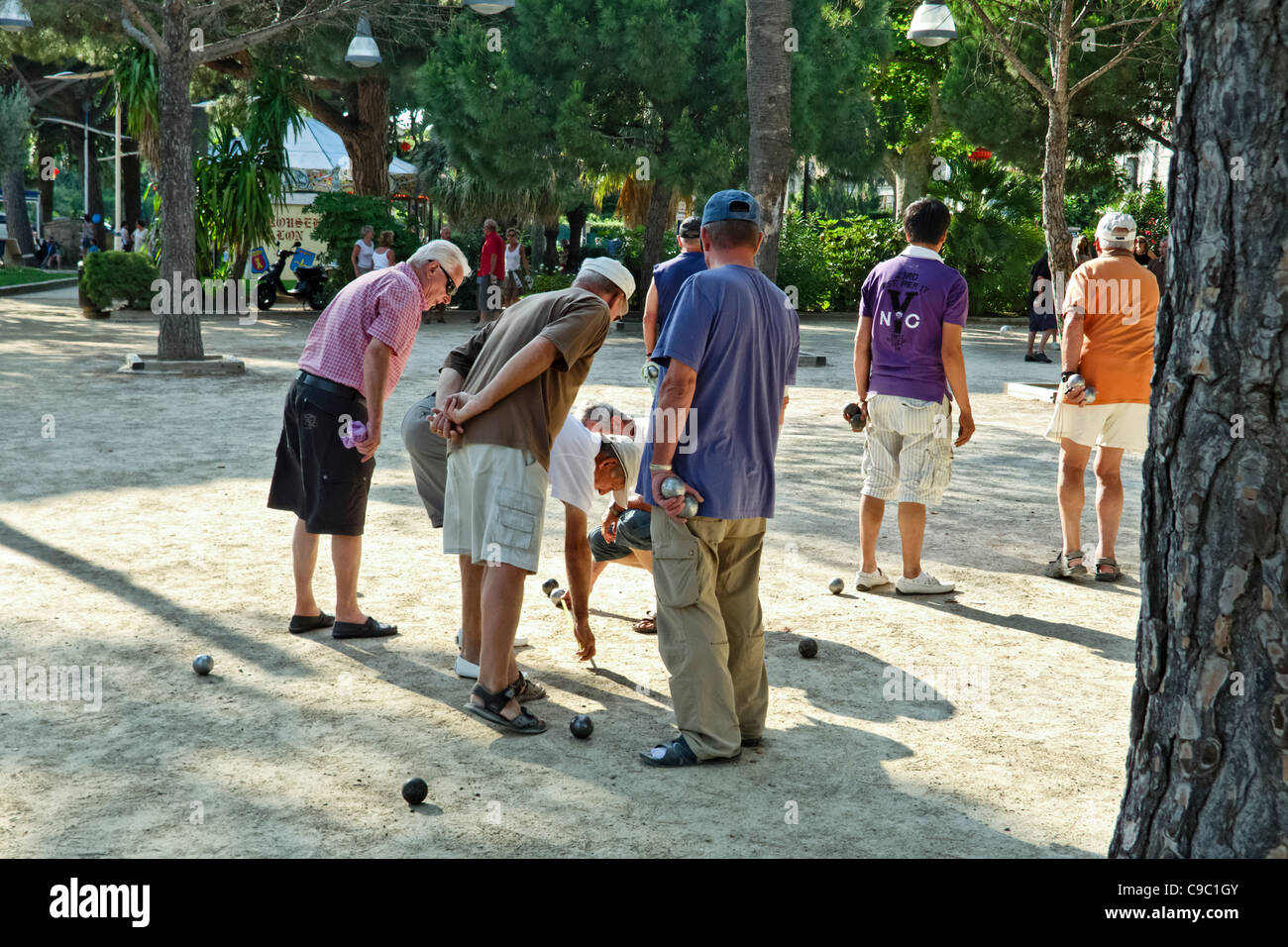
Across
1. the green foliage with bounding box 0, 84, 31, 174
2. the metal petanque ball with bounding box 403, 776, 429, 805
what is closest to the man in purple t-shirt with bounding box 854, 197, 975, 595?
the metal petanque ball with bounding box 403, 776, 429, 805

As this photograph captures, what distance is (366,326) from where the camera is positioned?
5.27m

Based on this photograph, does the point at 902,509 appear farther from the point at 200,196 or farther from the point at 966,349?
the point at 200,196

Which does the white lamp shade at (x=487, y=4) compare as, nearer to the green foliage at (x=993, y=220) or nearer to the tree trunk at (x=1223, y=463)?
the green foliage at (x=993, y=220)

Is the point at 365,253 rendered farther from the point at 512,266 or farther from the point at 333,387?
the point at 333,387

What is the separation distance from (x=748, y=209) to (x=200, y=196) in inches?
836

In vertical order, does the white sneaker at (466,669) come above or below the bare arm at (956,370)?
below

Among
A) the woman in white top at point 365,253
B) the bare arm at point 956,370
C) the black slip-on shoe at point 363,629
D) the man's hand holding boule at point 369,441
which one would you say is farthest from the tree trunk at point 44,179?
the bare arm at point 956,370

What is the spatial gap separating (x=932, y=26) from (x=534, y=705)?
12.2m

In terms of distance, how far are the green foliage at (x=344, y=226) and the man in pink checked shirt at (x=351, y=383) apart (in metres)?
17.9

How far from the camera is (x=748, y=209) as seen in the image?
427 centimetres

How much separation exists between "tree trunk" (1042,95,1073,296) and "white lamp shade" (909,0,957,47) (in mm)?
2075

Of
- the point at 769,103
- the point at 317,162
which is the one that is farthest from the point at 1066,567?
the point at 317,162

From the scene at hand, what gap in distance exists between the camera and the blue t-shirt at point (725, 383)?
13.5 feet
